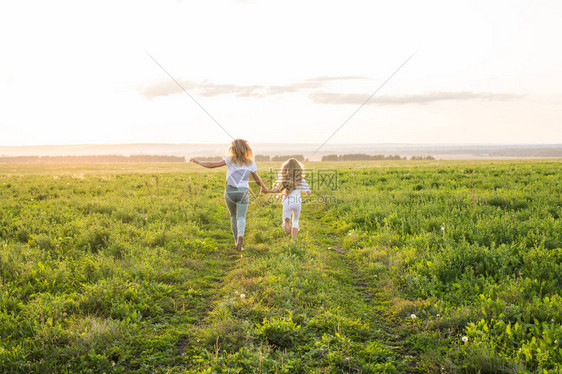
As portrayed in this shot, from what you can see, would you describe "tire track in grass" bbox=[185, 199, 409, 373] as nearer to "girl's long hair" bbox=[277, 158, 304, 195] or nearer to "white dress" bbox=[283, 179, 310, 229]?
"white dress" bbox=[283, 179, 310, 229]

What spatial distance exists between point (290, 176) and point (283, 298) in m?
4.56

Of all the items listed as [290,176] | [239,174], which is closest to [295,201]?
[290,176]

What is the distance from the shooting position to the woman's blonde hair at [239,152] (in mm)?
8758

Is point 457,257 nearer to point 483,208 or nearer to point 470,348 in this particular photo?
point 470,348

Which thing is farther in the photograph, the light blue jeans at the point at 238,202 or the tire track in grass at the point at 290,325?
the light blue jeans at the point at 238,202

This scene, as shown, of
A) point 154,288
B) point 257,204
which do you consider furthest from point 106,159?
point 154,288

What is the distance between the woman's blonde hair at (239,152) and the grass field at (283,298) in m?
2.45

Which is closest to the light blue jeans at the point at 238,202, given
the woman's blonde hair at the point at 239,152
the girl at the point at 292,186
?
the woman's blonde hair at the point at 239,152

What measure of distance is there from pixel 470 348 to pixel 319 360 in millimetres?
1975

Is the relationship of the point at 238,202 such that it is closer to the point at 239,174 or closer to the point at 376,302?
the point at 239,174

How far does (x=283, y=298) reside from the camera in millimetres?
5977

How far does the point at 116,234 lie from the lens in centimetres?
933

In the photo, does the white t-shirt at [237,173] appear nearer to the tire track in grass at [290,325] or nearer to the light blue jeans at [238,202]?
the light blue jeans at [238,202]

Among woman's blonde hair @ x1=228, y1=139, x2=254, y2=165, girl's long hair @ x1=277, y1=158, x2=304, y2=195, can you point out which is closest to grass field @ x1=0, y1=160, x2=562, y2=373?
girl's long hair @ x1=277, y1=158, x2=304, y2=195
